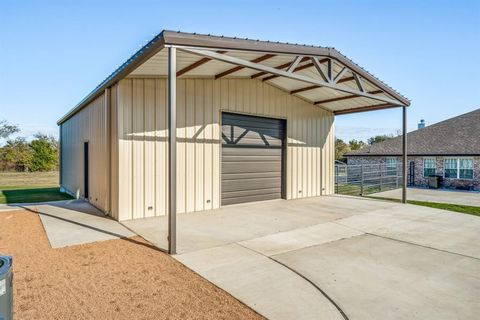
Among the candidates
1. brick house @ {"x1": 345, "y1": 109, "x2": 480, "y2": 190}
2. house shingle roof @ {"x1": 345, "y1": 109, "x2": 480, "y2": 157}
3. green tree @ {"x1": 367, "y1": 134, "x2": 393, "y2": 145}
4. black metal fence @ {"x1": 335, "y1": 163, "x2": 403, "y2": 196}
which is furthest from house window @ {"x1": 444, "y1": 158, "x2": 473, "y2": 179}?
green tree @ {"x1": 367, "y1": 134, "x2": 393, "y2": 145}

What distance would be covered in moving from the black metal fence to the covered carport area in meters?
2.33

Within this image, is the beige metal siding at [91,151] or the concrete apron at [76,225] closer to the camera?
the concrete apron at [76,225]

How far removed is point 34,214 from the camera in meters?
7.32

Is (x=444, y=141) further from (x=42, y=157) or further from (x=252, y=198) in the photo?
(x=42, y=157)

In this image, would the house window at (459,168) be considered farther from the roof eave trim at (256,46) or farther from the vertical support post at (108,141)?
the vertical support post at (108,141)

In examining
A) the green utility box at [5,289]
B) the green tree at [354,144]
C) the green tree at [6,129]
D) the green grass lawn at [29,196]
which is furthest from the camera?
the green tree at [354,144]

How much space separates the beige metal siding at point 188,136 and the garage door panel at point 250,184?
0.37 m

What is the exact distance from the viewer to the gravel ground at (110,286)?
2779 mm

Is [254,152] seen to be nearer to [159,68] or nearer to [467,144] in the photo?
[159,68]

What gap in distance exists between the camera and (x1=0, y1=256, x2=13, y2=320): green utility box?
1.77 m

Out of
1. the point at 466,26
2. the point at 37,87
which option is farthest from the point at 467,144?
the point at 37,87

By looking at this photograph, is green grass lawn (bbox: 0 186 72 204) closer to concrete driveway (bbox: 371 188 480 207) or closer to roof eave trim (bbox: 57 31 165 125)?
roof eave trim (bbox: 57 31 165 125)

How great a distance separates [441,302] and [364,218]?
4.28 metres

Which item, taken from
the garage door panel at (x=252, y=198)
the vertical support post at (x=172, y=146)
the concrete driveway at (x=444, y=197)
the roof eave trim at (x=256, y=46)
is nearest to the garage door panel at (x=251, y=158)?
the garage door panel at (x=252, y=198)
